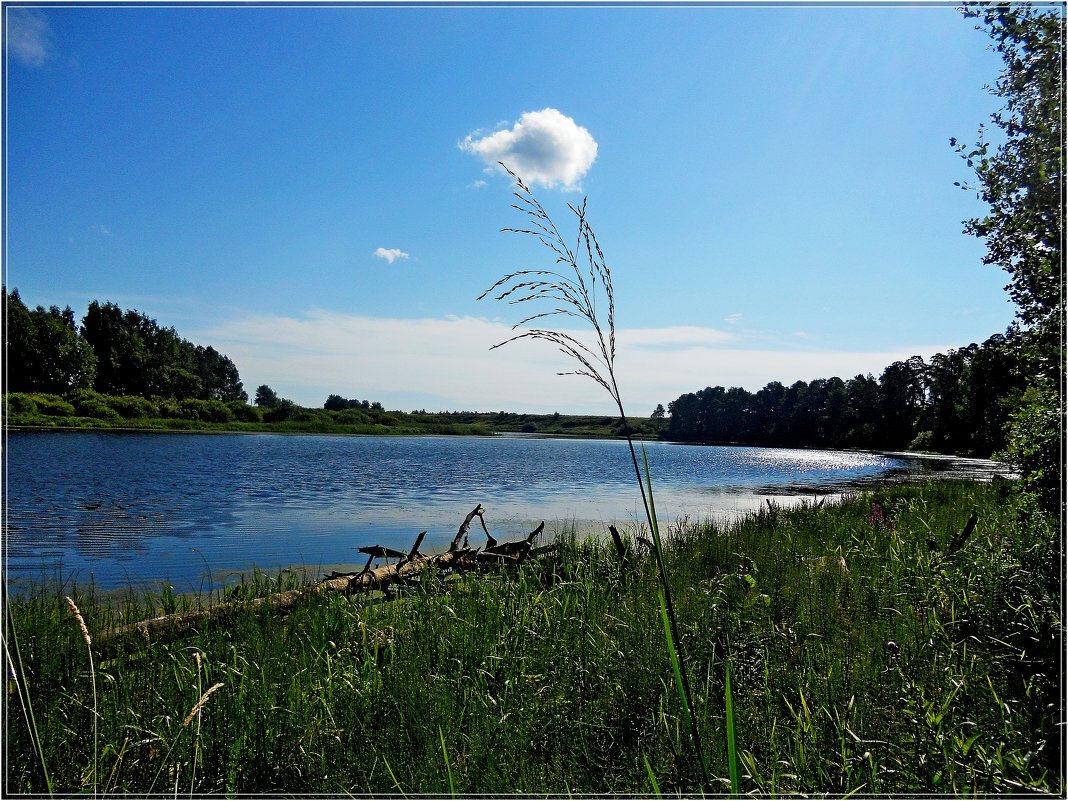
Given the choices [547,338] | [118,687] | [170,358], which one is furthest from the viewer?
[170,358]

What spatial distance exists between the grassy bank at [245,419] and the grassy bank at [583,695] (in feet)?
42.4

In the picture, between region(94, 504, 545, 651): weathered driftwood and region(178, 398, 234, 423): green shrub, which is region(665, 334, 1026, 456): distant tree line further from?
region(178, 398, 234, 423): green shrub

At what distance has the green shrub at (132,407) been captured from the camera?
70312 mm

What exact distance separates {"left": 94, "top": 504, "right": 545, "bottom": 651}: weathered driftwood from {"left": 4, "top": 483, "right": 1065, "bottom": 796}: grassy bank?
0.73 ft

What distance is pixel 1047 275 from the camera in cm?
448

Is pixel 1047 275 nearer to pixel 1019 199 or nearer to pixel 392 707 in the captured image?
pixel 1019 199

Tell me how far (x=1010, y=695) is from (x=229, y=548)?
42.3 ft

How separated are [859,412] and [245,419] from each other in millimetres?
103718

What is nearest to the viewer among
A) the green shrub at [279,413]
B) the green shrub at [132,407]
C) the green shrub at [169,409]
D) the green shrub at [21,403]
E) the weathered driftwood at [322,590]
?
the weathered driftwood at [322,590]

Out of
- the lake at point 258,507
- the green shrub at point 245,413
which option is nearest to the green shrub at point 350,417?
the green shrub at point 245,413

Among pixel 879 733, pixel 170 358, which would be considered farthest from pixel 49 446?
pixel 170 358

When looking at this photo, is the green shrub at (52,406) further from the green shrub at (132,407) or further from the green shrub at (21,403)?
the green shrub at (132,407)

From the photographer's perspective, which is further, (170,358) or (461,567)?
(170,358)

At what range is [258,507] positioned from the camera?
58.8ft
